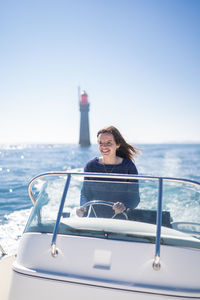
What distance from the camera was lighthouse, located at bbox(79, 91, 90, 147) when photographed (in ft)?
212

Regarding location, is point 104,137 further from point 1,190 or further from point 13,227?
point 1,190

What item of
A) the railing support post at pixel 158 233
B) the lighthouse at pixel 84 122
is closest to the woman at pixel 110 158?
the railing support post at pixel 158 233

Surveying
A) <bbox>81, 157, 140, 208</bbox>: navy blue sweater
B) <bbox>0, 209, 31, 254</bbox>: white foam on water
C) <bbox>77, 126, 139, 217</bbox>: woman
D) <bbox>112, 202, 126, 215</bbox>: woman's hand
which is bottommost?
<bbox>0, 209, 31, 254</bbox>: white foam on water

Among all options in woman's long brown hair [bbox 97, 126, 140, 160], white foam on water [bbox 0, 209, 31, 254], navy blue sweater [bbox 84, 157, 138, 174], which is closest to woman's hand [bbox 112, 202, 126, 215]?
navy blue sweater [bbox 84, 157, 138, 174]

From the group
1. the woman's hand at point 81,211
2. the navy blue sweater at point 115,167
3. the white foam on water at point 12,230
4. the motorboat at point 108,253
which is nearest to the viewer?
the motorboat at point 108,253

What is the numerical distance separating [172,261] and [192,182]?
48cm

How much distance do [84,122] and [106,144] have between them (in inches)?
2542

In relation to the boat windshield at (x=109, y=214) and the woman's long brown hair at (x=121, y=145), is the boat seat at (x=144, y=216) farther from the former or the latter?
the woman's long brown hair at (x=121, y=145)

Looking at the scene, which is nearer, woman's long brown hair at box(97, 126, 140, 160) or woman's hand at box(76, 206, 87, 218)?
woman's hand at box(76, 206, 87, 218)

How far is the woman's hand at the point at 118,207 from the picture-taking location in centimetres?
164

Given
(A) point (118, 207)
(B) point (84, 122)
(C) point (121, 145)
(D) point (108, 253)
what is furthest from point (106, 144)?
(B) point (84, 122)

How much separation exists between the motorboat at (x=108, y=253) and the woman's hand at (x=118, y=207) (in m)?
Result: 0.02

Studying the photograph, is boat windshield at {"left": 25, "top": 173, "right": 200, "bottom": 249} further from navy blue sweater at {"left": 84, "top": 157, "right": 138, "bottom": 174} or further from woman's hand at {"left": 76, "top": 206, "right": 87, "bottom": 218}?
navy blue sweater at {"left": 84, "top": 157, "right": 138, "bottom": 174}

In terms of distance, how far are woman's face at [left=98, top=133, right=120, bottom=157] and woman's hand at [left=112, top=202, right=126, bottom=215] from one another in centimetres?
113
